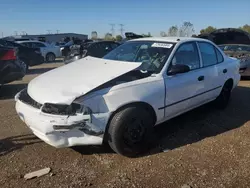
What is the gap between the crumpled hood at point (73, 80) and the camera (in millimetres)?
3246

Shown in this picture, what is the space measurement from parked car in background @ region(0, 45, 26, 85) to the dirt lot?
2.34m

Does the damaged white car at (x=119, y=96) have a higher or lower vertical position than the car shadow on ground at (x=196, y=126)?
higher

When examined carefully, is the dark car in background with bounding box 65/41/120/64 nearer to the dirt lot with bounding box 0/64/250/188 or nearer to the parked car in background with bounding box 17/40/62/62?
the parked car in background with bounding box 17/40/62/62

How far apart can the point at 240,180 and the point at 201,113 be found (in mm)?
2443

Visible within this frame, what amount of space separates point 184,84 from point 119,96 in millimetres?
1300

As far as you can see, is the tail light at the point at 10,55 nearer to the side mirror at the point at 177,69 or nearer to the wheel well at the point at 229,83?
the side mirror at the point at 177,69

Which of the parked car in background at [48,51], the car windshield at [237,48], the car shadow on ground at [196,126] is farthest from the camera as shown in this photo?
the parked car in background at [48,51]

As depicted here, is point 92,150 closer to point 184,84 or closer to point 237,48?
point 184,84

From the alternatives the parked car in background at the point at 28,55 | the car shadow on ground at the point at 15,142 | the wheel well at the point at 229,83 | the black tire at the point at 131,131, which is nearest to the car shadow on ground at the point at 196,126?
the black tire at the point at 131,131

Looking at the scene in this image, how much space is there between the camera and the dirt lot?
3084 millimetres

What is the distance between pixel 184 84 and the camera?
421cm

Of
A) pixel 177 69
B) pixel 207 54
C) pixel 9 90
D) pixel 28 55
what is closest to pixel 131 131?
pixel 177 69

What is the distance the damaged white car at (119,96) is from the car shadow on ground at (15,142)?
517 mm

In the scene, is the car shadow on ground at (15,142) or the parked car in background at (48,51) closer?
the car shadow on ground at (15,142)
